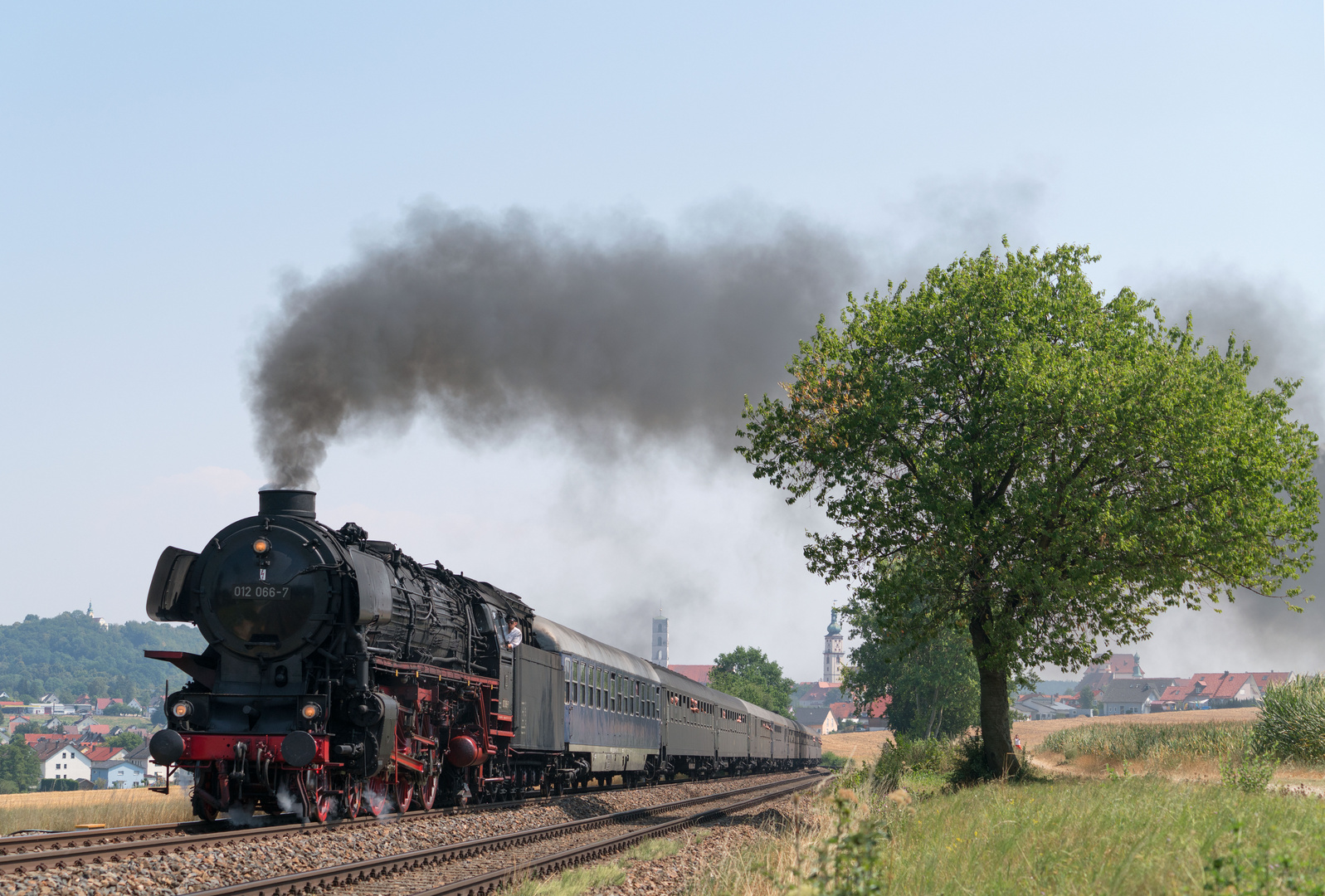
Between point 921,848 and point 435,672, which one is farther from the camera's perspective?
point 435,672

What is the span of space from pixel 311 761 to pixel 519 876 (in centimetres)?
355

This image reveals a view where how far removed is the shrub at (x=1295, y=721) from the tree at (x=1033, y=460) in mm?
3201

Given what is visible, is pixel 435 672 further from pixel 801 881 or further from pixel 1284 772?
pixel 1284 772

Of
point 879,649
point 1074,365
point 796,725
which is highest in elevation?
point 1074,365

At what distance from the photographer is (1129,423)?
18.9 m

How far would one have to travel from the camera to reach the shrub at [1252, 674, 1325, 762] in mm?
22156

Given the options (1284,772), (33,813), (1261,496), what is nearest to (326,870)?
(33,813)

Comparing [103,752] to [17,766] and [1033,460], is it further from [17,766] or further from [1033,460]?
[1033,460]

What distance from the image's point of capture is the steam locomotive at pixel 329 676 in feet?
44.7

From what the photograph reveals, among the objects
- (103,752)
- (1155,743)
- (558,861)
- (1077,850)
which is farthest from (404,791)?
(103,752)

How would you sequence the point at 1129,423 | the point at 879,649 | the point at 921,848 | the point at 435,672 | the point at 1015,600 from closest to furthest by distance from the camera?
the point at 921,848
the point at 435,672
the point at 1129,423
the point at 1015,600
the point at 879,649

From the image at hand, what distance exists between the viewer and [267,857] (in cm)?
1088

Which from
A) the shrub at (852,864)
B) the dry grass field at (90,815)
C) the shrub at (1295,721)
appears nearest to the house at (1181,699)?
the shrub at (1295,721)

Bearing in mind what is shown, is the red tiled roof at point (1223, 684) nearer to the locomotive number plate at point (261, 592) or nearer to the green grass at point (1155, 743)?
the green grass at point (1155, 743)
